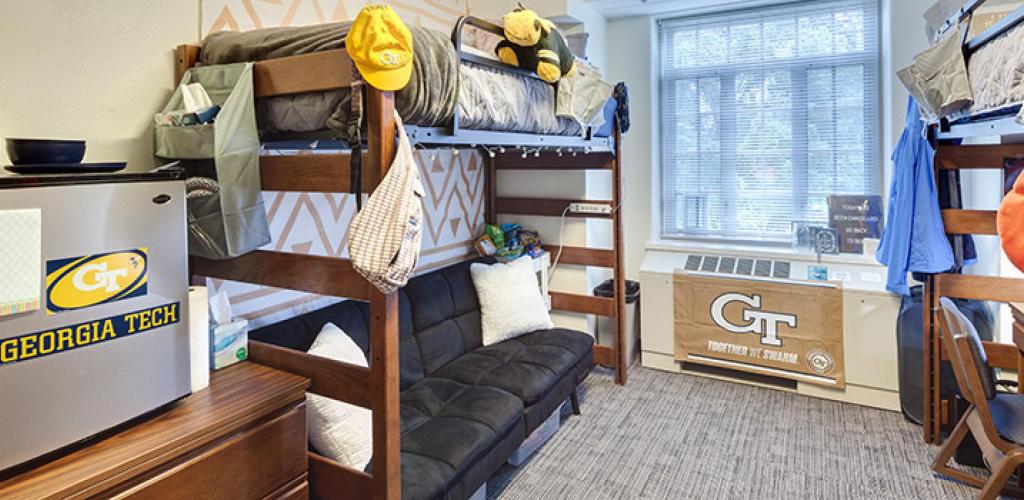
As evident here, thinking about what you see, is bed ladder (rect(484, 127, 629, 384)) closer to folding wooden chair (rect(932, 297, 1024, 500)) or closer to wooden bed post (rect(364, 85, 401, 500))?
folding wooden chair (rect(932, 297, 1024, 500))

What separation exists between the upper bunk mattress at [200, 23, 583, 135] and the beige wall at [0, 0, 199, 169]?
0.16 meters

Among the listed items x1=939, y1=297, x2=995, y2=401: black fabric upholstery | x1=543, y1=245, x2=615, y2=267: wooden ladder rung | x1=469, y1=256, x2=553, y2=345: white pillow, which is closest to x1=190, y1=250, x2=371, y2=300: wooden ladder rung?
x1=469, y1=256, x2=553, y2=345: white pillow

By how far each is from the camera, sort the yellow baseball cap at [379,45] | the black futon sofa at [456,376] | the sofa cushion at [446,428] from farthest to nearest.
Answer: the black futon sofa at [456,376], the sofa cushion at [446,428], the yellow baseball cap at [379,45]

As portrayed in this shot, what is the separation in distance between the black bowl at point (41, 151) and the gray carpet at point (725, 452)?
79.4 inches

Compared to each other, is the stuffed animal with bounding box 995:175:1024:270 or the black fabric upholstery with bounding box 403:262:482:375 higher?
the stuffed animal with bounding box 995:175:1024:270

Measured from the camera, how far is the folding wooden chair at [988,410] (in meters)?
2.10

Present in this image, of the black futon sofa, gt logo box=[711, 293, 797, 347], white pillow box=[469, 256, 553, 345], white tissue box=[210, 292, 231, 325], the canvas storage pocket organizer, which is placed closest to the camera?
the canvas storage pocket organizer

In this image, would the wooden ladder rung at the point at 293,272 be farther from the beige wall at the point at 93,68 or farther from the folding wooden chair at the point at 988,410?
the folding wooden chair at the point at 988,410

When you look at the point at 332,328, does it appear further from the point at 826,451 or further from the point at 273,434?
the point at 826,451

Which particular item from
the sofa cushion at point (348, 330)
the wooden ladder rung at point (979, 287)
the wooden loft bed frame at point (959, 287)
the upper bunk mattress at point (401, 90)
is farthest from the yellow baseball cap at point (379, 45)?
the wooden ladder rung at point (979, 287)

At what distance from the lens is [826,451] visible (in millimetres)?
2840

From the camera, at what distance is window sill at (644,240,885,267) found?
3.61m

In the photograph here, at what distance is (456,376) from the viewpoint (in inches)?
110

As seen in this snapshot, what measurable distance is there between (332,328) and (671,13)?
11.0 feet
